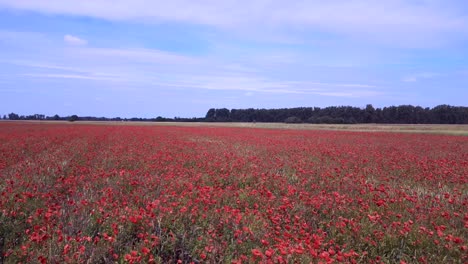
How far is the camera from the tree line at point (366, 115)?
11481cm

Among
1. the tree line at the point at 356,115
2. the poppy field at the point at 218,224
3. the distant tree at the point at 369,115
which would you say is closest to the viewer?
the poppy field at the point at 218,224

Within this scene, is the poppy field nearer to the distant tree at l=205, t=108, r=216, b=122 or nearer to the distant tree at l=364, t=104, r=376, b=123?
the distant tree at l=364, t=104, r=376, b=123

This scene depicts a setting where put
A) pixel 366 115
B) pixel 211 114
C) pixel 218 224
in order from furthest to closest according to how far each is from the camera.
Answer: pixel 211 114
pixel 366 115
pixel 218 224

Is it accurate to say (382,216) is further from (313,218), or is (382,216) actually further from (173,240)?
(173,240)

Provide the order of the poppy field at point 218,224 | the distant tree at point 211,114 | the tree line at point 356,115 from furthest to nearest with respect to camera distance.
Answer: the distant tree at point 211,114 → the tree line at point 356,115 → the poppy field at point 218,224

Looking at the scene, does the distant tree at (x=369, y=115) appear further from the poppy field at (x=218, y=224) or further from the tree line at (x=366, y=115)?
the poppy field at (x=218, y=224)

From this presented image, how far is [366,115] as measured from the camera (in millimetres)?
123438

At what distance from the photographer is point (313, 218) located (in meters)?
5.85

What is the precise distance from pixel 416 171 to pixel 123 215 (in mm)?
8814

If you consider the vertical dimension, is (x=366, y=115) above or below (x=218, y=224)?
above

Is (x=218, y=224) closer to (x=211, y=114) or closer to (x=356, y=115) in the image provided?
(x=356, y=115)

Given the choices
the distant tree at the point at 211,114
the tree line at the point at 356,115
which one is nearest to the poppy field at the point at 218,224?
the tree line at the point at 356,115

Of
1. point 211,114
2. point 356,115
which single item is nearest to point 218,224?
point 356,115

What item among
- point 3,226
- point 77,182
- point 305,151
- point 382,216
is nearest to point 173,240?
point 3,226
